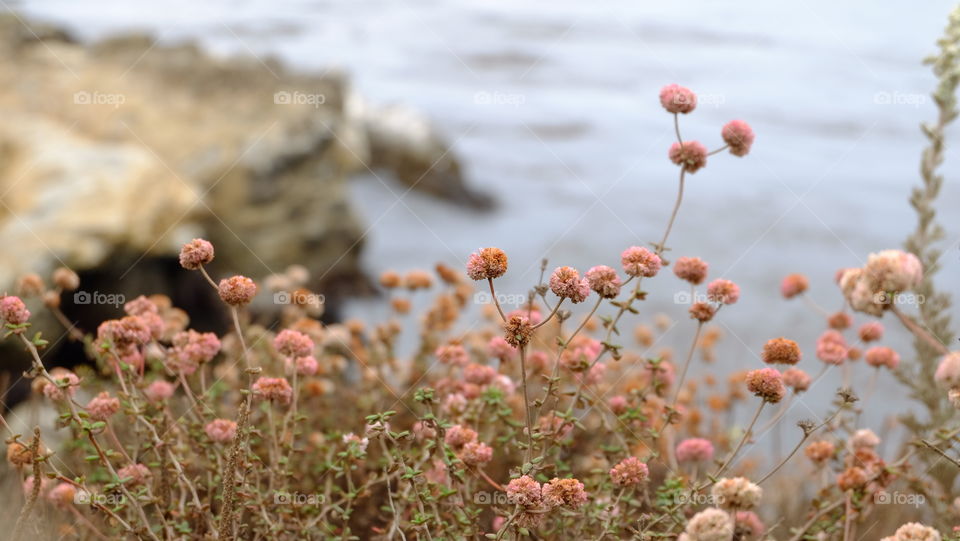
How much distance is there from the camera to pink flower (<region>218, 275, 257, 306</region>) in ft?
4.77

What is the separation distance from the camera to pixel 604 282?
4.62ft

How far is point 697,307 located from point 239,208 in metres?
3.65

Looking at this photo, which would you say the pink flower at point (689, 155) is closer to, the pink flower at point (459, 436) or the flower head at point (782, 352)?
the flower head at point (782, 352)

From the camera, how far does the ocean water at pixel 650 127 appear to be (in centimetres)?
627
